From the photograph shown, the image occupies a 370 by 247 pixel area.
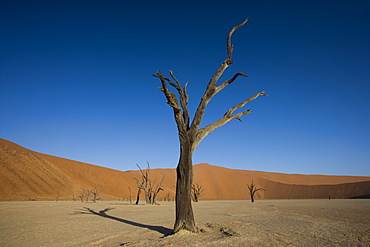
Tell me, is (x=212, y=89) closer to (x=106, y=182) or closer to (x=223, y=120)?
(x=223, y=120)

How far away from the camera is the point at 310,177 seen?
373 feet

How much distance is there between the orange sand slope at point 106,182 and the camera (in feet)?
156

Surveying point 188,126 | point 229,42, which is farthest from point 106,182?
point 229,42

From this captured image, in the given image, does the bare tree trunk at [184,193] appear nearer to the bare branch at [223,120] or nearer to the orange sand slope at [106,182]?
the bare branch at [223,120]

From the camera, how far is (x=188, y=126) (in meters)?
8.29

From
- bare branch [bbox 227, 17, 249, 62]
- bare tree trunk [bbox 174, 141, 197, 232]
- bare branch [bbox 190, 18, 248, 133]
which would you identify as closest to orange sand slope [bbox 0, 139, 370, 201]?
bare tree trunk [bbox 174, 141, 197, 232]

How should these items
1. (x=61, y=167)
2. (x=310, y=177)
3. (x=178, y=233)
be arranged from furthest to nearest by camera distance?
(x=310, y=177) < (x=61, y=167) < (x=178, y=233)

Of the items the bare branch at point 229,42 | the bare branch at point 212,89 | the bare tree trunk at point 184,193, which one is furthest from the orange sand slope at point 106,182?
the bare branch at point 229,42

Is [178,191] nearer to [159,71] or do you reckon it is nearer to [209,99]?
[209,99]

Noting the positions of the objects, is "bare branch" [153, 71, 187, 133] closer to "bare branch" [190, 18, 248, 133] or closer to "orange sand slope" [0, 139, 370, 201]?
"bare branch" [190, 18, 248, 133]

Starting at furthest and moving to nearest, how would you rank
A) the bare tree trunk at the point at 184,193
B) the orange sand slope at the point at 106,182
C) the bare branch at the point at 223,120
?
the orange sand slope at the point at 106,182
the bare branch at the point at 223,120
the bare tree trunk at the point at 184,193

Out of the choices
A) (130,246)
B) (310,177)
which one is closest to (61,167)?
(130,246)

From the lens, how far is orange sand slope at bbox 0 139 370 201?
4750 cm

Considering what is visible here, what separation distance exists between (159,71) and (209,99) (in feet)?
6.29
